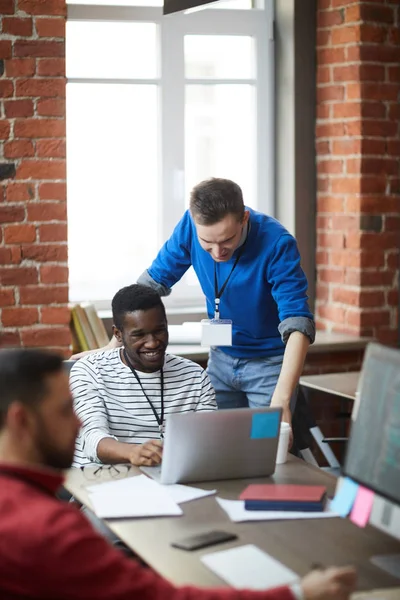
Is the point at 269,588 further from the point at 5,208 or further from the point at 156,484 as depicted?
the point at 5,208

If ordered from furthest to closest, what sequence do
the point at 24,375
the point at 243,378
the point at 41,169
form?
the point at 41,169, the point at 243,378, the point at 24,375

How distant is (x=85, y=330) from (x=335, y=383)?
3.57 ft

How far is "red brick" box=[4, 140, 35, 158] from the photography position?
3.81 meters

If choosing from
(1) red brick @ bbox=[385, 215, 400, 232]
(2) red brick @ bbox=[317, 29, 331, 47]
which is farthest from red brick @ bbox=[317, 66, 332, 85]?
(1) red brick @ bbox=[385, 215, 400, 232]

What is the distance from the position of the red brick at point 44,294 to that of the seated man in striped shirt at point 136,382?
953 mm

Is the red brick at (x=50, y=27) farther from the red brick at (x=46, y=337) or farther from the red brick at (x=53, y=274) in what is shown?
the red brick at (x=46, y=337)

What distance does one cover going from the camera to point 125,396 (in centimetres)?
293

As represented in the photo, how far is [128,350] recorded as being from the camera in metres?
2.96

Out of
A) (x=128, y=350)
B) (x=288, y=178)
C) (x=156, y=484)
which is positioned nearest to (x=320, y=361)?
(x=288, y=178)

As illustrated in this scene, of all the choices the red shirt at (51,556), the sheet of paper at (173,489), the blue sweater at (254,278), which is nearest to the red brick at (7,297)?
the blue sweater at (254,278)

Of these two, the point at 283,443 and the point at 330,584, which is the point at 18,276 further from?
the point at 330,584

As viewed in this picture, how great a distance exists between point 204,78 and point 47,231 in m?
1.26

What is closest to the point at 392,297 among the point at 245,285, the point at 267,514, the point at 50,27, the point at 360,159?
the point at 360,159

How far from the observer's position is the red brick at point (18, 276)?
152 inches
